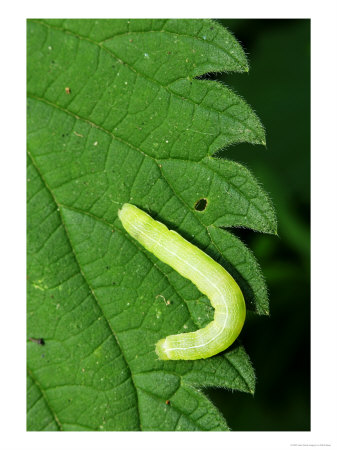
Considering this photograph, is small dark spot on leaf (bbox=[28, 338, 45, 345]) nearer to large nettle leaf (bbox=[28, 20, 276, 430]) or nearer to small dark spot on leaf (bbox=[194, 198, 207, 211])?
large nettle leaf (bbox=[28, 20, 276, 430])

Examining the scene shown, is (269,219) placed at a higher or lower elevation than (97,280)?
higher

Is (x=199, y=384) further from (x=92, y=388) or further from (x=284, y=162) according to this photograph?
(x=284, y=162)

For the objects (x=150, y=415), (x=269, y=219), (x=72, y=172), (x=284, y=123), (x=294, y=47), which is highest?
(x=294, y=47)

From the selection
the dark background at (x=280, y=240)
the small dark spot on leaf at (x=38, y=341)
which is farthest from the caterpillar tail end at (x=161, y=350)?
the dark background at (x=280, y=240)

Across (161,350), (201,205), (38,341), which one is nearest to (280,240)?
(201,205)

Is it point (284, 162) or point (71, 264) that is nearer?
point (71, 264)

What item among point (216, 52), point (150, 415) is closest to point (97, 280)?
point (150, 415)

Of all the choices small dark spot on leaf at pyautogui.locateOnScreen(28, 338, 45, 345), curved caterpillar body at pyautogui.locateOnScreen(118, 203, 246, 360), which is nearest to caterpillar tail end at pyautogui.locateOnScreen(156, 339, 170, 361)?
curved caterpillar body at pyautogui.locateOnScreen(118, 203, 246, 360)
